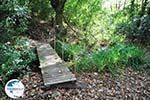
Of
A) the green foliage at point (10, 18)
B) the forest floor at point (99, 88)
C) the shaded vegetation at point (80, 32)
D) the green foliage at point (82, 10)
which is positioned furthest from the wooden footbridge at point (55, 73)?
the green foliage at point (82, 10)

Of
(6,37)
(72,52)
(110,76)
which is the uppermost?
(6,37)

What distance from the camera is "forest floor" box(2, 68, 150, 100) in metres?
5.16

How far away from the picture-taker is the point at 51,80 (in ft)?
17.5

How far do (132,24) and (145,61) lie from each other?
3.73 metres

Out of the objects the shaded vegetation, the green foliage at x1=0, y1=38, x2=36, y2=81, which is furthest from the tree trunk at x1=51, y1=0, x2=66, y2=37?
the green foliage at x1=0, y1=38, x2=36, y2=81

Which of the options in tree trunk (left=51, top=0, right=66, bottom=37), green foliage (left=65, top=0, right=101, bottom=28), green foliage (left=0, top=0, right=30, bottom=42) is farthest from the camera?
green foliage (left=65, top=0, right=101, bottom=28)

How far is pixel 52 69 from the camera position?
597 cm

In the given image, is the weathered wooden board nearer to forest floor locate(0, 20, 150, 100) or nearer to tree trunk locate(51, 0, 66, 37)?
forest floor locate(0, 20, 150, 100)

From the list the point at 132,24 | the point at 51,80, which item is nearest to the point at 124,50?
the point at 51,80

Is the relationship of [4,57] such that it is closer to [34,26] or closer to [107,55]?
[107,55]

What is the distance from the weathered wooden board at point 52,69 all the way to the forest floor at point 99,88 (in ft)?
0.47

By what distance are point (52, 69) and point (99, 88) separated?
3.27 ft

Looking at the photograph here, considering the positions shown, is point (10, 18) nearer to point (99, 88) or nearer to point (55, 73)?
point (55, 73)

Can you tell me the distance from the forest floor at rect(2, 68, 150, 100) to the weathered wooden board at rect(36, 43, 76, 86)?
143 mm
